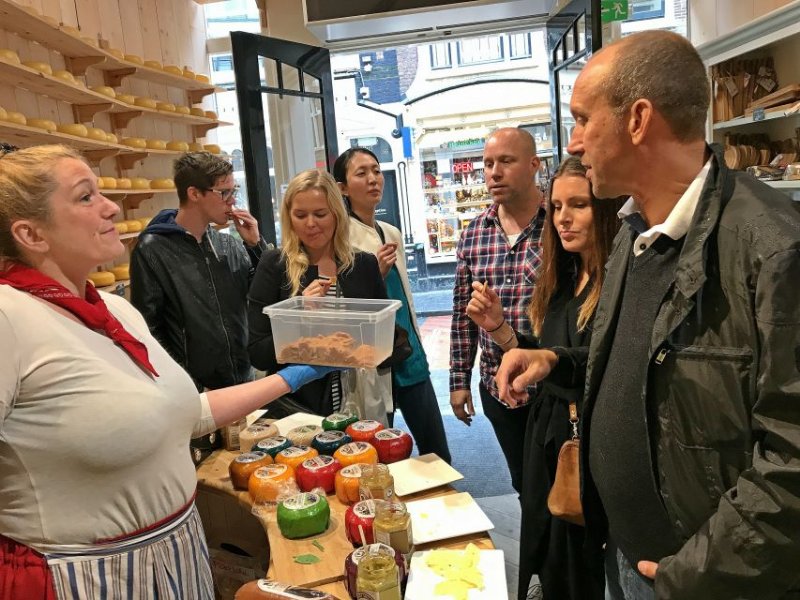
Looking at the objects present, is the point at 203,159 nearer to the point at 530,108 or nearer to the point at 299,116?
the point at 299,116

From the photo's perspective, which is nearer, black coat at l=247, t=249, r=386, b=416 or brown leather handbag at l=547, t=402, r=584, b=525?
brown leather handbag at l=547, t=402, r=584, b=525

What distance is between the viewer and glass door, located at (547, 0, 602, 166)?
9.57 ft

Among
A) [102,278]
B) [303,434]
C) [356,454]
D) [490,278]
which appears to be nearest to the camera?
[356,454]

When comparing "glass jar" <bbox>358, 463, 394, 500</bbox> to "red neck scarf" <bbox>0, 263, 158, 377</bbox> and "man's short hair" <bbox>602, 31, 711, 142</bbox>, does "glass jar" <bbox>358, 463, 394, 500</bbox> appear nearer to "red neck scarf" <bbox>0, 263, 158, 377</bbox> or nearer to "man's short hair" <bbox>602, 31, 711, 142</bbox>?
"red neck scarf" <bbox>0, 263, 158, 377</bbox>

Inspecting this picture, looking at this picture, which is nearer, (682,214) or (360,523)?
(682,214)

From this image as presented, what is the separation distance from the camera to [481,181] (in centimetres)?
782

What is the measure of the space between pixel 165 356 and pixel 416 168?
22.4 feet

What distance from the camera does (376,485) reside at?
59.7 inches

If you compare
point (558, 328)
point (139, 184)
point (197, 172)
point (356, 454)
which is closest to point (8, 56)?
point (197, 172)

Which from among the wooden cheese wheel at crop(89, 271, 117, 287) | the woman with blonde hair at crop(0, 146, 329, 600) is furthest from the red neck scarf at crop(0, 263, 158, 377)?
the wooden cheese wheel at crop(89, 271, 117, 287)

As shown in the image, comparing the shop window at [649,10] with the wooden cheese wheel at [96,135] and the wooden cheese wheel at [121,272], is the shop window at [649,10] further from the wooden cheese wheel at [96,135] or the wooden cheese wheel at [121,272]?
the wooden cheese wheel at [121,272]

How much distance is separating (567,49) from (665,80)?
283 cm

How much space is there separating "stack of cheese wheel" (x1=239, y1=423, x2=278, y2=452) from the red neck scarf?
2.07 feet

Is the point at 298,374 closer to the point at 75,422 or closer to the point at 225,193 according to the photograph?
the point at 75,422
